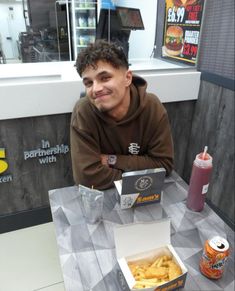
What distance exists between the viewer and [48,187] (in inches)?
77.8

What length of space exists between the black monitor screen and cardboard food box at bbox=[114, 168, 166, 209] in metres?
1.32

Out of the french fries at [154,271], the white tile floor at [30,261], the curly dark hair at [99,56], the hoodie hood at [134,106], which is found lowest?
the white tile floor at [30,261]

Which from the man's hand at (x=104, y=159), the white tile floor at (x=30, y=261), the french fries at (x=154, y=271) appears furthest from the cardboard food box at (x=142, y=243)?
the white tile floor at (x=30, y=261)

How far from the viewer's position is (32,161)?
184cm

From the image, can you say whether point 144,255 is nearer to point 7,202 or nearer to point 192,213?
point 192,213

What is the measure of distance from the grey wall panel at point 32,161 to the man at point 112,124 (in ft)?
1.57

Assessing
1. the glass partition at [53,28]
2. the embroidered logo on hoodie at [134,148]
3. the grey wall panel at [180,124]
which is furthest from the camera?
the glass partition at [53,28]

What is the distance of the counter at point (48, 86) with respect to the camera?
156cm

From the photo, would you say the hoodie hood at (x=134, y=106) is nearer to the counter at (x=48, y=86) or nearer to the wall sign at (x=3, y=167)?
the counter at (x=48, y=86)

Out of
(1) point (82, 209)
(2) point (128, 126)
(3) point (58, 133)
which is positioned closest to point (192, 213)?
(1) point (82, 209)

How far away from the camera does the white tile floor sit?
5.23 ft

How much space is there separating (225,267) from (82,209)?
0.57 m

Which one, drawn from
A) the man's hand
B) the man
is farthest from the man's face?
the man's hand

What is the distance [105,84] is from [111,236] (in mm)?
677
